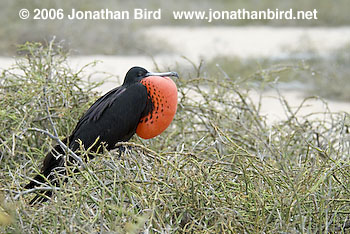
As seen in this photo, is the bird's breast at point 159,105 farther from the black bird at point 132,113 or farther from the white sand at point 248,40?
the white sand at point 248,40

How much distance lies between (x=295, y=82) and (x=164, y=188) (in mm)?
3816

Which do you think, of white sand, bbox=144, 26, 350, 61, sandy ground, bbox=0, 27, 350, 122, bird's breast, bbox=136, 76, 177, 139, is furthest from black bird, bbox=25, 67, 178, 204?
white sand, bbox=144, 26, 350, 61

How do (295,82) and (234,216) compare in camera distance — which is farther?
(295,82)

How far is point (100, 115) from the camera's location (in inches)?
56.5

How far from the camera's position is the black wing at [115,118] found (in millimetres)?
1413

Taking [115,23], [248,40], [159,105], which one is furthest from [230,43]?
[159,105]

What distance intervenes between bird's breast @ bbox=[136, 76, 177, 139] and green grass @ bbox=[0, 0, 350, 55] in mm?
4033

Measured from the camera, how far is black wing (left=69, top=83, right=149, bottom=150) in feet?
4.64

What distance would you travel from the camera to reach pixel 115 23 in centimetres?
675

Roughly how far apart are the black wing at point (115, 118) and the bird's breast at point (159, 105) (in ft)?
0.07

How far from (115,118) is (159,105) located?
0.40ft

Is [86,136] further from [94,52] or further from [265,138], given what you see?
[94,52]

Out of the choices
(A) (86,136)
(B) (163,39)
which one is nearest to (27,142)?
(A) (86,136)

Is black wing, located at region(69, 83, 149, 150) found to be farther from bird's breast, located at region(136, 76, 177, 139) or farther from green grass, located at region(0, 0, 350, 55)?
green grass, located at region(0, 0, 350, 55)
